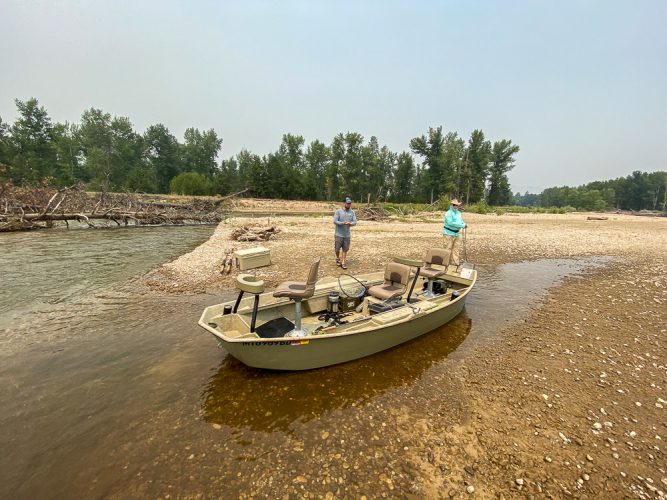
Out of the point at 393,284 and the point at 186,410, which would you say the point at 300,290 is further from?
the point at 393,284

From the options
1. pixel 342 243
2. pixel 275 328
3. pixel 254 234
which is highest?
pixel 342 243

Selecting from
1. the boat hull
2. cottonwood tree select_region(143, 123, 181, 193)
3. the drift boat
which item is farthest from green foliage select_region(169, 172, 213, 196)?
the boat hull

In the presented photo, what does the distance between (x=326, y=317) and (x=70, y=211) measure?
1289 inches

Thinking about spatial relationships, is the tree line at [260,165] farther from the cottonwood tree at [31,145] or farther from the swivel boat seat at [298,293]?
the swivel boat seat at [298,293]

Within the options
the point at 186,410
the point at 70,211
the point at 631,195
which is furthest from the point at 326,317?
the point at 631,195

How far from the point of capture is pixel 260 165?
239 ft

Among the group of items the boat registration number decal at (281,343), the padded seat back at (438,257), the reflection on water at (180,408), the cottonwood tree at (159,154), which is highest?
the cottonwood tree at (159,154)

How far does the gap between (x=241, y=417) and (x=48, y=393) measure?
3483 mm

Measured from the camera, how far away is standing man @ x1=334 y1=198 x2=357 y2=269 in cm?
1179

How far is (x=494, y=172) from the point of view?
259 feet

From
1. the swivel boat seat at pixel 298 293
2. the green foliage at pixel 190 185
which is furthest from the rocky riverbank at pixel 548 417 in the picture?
the green foliage at pixel 190 185

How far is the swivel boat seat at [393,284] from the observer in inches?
285

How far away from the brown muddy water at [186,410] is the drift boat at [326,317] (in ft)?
1.65

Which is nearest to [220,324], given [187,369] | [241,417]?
[187,369]
